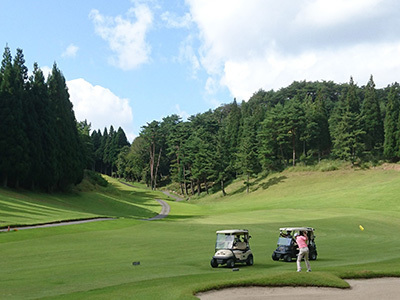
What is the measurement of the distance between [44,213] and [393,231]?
3828cm

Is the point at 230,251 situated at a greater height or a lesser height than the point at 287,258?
greater

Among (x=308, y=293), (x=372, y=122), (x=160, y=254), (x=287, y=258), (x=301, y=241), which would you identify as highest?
(x=372, y=122)

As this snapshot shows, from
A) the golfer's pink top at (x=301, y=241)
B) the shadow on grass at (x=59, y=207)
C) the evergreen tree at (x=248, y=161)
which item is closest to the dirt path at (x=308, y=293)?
the golfer's pink top at (x=301, y=241)

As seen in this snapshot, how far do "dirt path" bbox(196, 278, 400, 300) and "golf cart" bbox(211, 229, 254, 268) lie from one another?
21.9 ft

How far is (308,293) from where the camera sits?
13.5 metres

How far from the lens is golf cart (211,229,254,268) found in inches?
811

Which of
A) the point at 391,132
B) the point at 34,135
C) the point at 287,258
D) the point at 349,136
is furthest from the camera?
the point at 349,136

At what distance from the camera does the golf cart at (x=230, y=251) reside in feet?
67.6

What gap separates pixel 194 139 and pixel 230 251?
100 m

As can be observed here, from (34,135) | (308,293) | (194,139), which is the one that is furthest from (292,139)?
(308,293)

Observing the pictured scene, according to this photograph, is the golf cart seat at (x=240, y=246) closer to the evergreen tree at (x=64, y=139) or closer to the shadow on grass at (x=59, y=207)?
the shadow on grass at (x=59, y=207)

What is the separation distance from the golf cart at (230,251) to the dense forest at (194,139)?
49360mm

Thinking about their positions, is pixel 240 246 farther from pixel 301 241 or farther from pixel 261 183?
pixel 261 183

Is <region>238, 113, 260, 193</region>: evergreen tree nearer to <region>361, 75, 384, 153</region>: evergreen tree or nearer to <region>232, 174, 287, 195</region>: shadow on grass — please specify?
<region>232, 174, 287, 195</region>: shadow on grass
